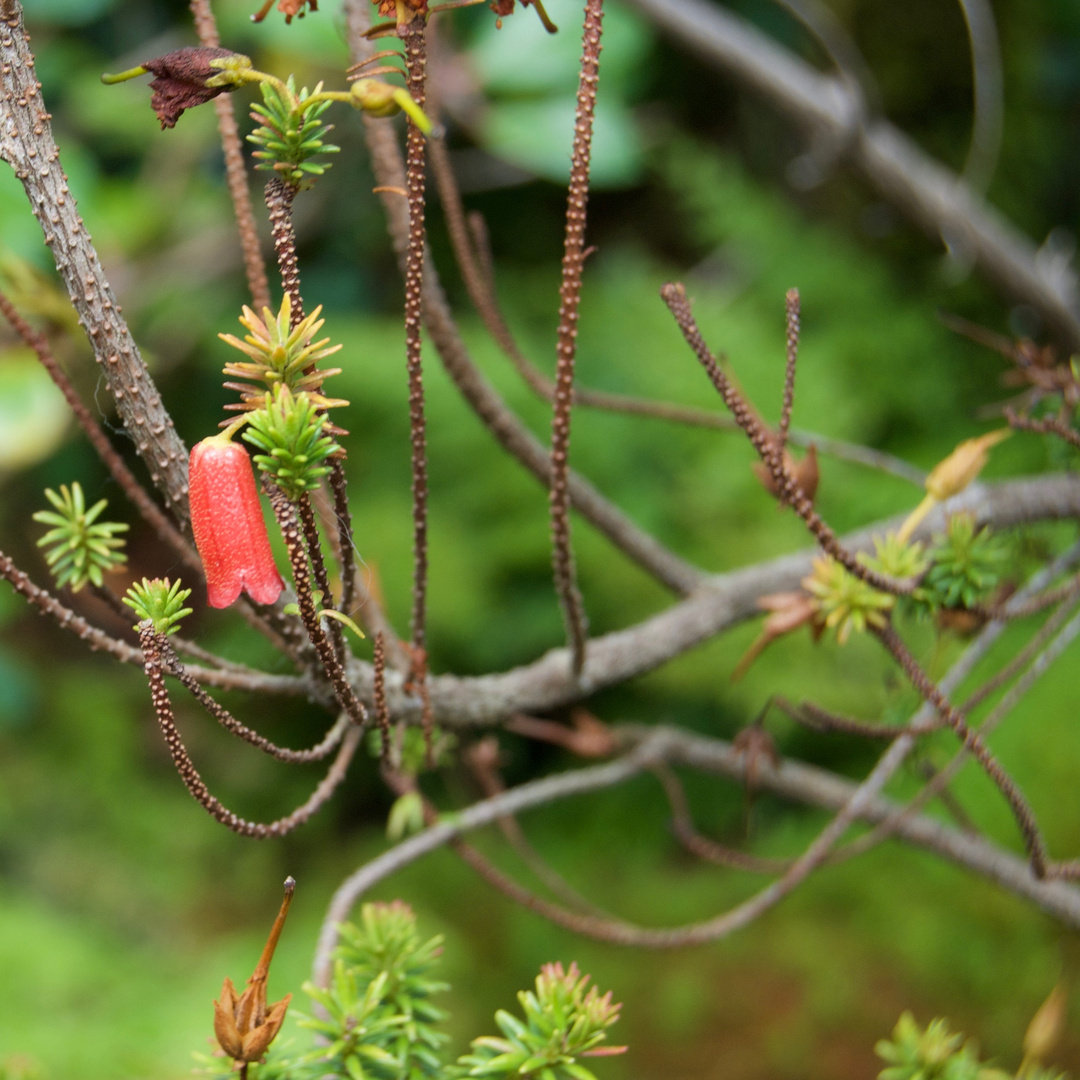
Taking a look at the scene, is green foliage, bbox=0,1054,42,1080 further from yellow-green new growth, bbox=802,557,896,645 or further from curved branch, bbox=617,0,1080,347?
curved branch, bbox=617,0,1080,347

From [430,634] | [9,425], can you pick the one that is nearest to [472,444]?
[430,634]

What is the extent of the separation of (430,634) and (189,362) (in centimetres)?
69

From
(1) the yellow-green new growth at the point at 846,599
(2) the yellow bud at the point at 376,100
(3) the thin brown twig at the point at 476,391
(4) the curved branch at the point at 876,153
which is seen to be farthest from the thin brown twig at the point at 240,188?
(4) the curved branch at the point at 876,153

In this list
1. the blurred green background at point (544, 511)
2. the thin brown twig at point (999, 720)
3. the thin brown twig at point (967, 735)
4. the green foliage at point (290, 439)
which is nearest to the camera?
the green foliage at point (290, 439)

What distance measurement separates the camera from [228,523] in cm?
28

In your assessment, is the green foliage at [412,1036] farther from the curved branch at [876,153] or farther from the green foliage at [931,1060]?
the curved branch at [876,153]

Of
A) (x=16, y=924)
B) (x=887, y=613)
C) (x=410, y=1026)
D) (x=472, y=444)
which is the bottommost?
(x=410, y=1026)

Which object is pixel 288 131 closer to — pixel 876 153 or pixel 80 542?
pixel 80 542

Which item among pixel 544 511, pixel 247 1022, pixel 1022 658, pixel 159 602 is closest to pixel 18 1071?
pixel 247 1022

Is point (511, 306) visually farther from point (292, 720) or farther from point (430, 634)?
point (292, 720)

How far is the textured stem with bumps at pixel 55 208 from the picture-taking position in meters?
0.29

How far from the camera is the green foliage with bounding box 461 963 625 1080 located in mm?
334

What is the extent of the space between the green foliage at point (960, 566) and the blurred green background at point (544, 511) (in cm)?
64

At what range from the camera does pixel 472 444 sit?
143 centimetres
